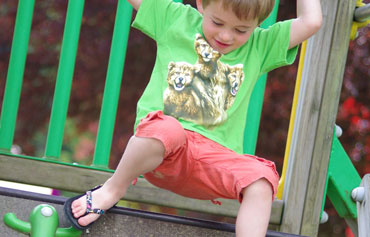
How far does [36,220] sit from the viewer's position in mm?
1526

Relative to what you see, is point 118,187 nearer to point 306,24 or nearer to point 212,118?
point 212,118

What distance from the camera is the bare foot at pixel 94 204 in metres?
1.56

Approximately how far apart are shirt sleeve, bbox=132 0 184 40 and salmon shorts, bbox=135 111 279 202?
14.0 inches

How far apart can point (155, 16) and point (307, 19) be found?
45 centimetres

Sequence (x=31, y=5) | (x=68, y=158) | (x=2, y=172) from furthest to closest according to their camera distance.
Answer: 1. (x=68, y=158)
2. (x=31, y=5)
3. (x=2, y=172)

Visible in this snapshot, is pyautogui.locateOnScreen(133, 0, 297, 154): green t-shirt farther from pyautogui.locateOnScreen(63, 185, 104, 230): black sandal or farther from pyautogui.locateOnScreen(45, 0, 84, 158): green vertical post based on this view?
pyautogui.locateOnScreen(45, 0, 84, 158): green vertical post

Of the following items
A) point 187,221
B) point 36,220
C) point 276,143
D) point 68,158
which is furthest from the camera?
point 68,158

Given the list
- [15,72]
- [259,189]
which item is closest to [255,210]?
[259,189]

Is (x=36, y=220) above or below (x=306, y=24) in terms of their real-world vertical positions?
below

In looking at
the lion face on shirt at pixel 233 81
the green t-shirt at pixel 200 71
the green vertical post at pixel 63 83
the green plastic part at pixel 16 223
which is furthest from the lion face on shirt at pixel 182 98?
the green vertical post at pixel 63 83

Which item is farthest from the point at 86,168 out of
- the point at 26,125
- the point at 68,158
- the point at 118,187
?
the point at 68,158

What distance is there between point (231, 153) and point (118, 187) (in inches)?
12.9

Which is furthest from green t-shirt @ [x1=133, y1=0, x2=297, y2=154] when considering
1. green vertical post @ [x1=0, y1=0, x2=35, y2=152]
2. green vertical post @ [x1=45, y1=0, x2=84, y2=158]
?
green vertical post @ [x1=0, y1=0, x2=35, y2=152]

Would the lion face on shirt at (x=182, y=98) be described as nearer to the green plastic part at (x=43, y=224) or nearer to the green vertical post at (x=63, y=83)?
the green plastic part at (x=43, y=224)
